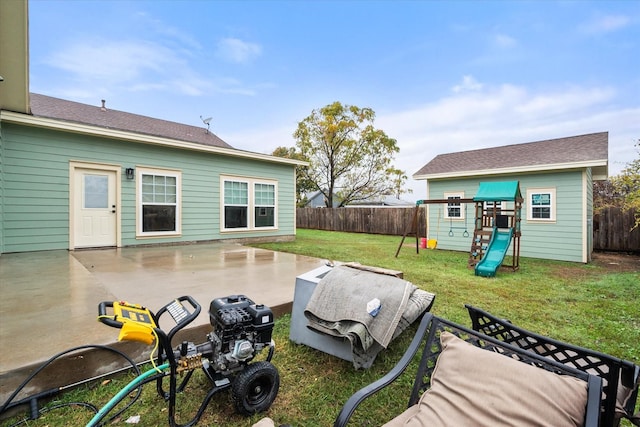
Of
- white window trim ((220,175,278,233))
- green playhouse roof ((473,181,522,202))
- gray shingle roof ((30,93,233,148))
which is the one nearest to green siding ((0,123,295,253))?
white window trim ((220,175,278,233))

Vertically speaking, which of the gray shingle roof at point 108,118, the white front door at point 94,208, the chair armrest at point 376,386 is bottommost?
the chair armrest at point 376,386

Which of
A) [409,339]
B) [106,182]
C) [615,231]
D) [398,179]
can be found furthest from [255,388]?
[398,179]

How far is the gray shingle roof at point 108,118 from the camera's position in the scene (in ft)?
30.0

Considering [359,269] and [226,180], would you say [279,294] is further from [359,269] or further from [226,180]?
[226,180]

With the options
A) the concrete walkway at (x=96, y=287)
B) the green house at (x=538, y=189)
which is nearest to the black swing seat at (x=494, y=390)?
the concrete walkway at (x=96, y=287)

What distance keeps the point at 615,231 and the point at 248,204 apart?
11602 mm

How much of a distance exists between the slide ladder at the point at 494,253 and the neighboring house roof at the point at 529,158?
2.71 metres

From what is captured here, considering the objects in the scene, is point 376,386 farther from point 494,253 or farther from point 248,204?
point 248,204

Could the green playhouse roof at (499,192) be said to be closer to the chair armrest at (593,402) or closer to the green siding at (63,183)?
the chair armrest at (593,402)

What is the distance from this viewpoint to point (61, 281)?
12.2 ft

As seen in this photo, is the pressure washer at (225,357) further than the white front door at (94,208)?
No

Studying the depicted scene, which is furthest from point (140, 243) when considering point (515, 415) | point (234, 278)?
→ point (515, 415)

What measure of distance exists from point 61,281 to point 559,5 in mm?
10670

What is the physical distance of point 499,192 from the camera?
22.5ft
